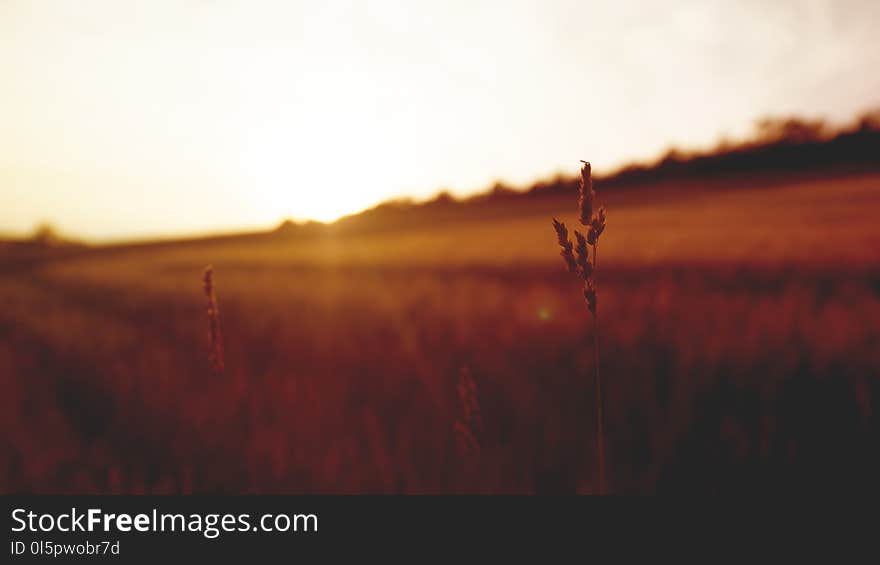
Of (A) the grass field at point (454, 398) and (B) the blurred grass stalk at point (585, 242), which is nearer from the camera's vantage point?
(B) the blurred grass stalk at point (585, 242)

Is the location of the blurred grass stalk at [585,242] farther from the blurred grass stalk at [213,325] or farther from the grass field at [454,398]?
the grass field at [454,398]

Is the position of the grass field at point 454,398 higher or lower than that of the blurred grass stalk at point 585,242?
lower

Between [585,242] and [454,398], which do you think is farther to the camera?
[454,398]

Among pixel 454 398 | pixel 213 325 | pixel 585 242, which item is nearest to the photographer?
pixel 585 242

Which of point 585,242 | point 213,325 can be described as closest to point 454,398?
point 213,325

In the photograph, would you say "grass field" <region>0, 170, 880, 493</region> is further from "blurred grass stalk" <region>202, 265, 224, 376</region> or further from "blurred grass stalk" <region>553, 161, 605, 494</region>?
"blurred grass stalk" <region>553, 161, 605, 494</region>

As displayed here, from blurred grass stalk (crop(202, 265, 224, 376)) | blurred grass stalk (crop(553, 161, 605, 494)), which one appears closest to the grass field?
blurred grass stalk (crop(202, 265, 224, 376))

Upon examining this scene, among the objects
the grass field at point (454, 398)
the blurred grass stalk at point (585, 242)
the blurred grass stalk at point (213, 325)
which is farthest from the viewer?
the grass field at point (454, 398)

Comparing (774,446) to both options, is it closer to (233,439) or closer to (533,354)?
(533,354)

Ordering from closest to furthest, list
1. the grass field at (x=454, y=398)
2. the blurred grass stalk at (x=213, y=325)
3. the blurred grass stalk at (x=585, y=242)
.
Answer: the blurred grass stalk at (x=585, y=242)
the blurred grass stalk at (x=213, y=325)
the grass field at (x=454, y=398)

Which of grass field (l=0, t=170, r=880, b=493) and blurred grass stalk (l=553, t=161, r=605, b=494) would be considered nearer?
blurred grass stalk (l=553, t=161, r=605, b=494)

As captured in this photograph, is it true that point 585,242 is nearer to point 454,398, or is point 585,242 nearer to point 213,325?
point 213,325

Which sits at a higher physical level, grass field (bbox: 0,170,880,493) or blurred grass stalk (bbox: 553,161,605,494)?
blurred grass stalk (bbox: 553,161,605,494)

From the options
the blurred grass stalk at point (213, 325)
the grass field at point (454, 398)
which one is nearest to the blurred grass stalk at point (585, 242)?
the blurred grass stalk at point (213, 325)
